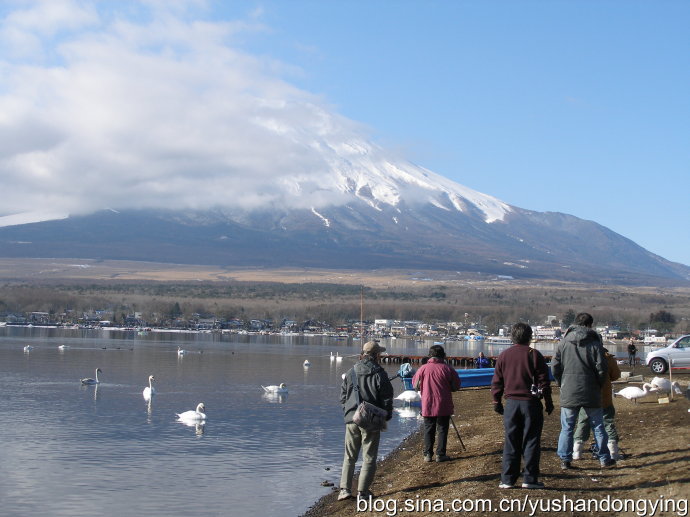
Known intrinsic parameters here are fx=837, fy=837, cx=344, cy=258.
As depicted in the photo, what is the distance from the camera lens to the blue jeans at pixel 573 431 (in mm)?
9945

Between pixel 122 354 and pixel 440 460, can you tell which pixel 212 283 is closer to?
pixel 122 354

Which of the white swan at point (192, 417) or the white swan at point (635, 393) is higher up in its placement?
the white swan at point (635, 393)

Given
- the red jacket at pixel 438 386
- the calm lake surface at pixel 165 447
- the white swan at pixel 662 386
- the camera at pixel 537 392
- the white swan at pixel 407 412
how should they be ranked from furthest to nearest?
the white swan at pixel 407 412
the white swan at pixel 662 386
the calm lake surface at pixel 165 447
the red jacket at pixel 438 386
the camera at pixel 537 392

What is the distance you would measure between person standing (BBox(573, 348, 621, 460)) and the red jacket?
1.79 metres

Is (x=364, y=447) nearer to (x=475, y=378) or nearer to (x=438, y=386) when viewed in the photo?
(x=438, y=386)

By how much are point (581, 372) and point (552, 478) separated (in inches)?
52.2

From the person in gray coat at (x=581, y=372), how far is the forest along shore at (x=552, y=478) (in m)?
0.76

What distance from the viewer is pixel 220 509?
41.7 ft

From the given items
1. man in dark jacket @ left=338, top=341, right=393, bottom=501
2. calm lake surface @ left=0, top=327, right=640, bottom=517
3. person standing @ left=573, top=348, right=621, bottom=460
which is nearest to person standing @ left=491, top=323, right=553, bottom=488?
person standing @ left=573, top=348, right=621, bottom=460

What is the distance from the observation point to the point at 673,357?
26.5 meters

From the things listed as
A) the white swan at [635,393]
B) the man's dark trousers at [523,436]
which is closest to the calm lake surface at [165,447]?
the man's dark trousers at [523,436]

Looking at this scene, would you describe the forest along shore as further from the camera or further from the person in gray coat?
the camera

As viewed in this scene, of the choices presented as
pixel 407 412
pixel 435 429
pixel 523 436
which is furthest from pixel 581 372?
pixel 407 412

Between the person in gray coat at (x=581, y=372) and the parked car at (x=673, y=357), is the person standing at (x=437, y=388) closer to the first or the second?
the person in gray coat at (x=581, y=372)
